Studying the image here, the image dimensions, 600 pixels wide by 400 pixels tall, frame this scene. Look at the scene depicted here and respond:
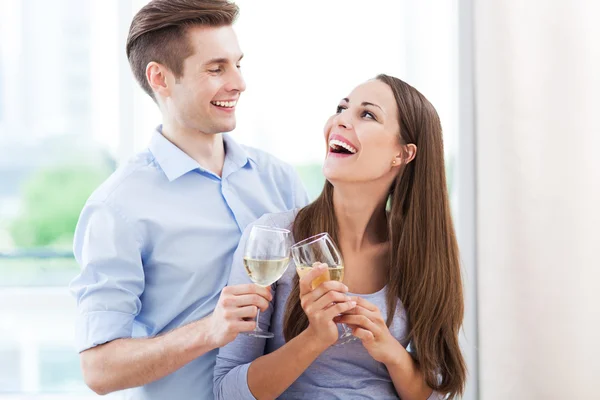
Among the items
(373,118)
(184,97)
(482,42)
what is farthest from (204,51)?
(482,42)

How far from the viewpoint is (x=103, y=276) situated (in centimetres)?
219

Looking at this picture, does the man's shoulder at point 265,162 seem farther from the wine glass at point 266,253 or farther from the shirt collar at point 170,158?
the wine glass at point 266,253

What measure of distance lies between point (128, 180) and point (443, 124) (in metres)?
1.67

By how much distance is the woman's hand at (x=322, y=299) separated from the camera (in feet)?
5.90

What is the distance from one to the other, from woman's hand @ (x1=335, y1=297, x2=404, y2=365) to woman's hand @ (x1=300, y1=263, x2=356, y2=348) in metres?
0.08

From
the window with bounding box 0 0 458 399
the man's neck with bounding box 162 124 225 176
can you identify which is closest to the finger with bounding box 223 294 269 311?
the man's neck with bounding box 162 124 225 176

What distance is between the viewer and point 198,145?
7.96ft

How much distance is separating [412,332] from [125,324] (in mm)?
878

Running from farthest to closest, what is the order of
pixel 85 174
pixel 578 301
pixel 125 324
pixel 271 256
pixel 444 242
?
pixel 85 174
pixel 578 301
pixel 444 242
pixel 125 324
pixel 271 256

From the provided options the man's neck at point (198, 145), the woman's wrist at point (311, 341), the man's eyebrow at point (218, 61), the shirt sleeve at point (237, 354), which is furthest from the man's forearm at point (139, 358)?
the man's eyebrow at point (218, 61)

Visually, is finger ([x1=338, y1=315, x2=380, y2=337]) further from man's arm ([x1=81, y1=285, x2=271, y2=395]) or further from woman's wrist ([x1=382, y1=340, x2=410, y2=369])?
man's arm ([x1=81, y1=285, x2=271, y2=395])

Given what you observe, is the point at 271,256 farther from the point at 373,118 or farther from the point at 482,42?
the point at 482,42

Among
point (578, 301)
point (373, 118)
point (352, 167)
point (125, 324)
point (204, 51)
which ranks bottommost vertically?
point (578, 301)

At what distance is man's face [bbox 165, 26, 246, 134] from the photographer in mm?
2371
